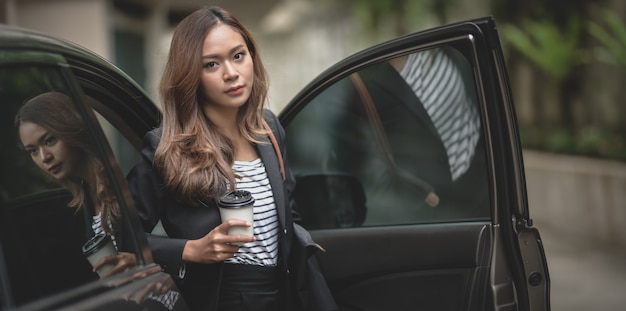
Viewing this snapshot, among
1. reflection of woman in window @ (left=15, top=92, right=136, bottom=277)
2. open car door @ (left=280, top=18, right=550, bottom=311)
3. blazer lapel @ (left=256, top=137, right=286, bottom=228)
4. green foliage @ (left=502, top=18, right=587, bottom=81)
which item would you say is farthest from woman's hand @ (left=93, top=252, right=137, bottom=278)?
green foliage @ (left=502, top=18, right=587, bottom=81)

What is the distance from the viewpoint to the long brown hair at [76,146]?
6.52ft

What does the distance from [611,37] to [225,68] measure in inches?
Answer: 268

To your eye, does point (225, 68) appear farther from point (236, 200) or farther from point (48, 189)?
point (48, 189)

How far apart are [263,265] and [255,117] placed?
497 millimetres

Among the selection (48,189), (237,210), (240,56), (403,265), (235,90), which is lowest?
(403,265)

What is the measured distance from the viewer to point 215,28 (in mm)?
2586

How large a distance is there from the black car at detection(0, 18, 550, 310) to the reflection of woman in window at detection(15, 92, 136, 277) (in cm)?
2

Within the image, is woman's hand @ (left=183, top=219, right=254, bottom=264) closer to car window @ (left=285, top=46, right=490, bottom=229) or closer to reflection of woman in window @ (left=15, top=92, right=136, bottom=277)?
reflection of woman in window @ (left=15, top=92, right=136, bottom=277)

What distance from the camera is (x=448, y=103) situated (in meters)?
3.10

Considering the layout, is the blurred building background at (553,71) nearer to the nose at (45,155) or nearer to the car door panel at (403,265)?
the car door panel at (403,265)

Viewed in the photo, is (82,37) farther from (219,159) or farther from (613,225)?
(219,159)

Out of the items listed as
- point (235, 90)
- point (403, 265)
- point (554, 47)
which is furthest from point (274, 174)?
point (554, 47)

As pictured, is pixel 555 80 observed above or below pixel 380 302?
above

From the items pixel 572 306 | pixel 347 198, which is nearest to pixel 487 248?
pixel 347 198
